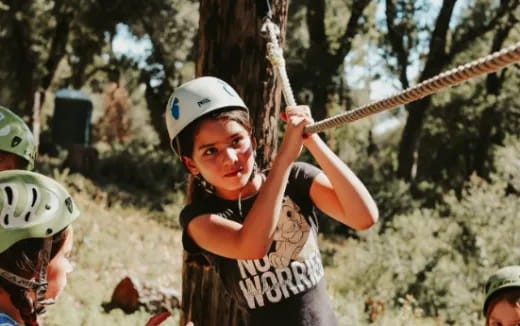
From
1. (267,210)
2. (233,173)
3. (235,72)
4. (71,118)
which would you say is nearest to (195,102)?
(233,173)

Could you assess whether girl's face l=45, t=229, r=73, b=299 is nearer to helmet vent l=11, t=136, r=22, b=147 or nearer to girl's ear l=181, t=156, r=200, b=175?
girl's ear l=181, t=156, r=200, b=175

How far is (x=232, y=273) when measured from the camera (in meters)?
2.17

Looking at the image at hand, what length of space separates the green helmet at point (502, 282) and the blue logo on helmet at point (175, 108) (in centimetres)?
169

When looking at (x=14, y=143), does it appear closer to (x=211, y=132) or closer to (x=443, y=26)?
(x=211, y=132)

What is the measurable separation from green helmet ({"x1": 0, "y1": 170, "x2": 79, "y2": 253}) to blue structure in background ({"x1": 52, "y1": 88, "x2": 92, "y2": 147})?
20275 mm

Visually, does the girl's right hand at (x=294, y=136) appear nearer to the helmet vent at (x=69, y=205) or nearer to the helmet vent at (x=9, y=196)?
the helmet vent at (x=69, y=205)

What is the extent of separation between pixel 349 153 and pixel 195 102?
21600 millimetres

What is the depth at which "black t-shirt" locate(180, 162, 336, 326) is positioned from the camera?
207 cm

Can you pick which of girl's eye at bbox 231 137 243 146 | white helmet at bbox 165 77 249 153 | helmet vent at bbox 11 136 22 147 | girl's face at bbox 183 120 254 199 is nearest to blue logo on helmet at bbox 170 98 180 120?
white helmet at bbox 165 77 249 153

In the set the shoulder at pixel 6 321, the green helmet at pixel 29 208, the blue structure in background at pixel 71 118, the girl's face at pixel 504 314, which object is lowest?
the shoulder at pixel 6 321

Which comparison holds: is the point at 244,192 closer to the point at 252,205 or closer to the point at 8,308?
the point at 252,205

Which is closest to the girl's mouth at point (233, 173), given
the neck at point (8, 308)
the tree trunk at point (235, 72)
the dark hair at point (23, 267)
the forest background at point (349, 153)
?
the dark hair at point (23, 267)

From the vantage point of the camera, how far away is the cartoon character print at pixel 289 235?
6.84 ft

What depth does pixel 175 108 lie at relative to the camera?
2105 mm
